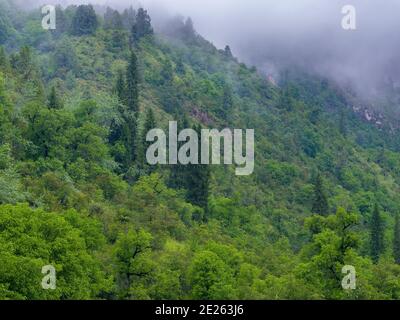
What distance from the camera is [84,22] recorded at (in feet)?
568

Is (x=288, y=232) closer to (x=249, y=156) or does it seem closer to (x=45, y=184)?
(x=249, y=156)

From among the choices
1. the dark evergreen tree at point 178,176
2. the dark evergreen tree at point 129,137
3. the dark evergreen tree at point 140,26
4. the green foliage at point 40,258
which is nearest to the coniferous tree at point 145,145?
the dark evergreen tree at point 129,137

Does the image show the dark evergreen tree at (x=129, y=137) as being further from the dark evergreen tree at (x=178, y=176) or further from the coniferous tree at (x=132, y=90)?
the dark evergreen tree at (x=178, y=176)

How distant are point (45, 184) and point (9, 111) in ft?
44.3

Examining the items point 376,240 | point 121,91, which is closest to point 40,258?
point 121,91

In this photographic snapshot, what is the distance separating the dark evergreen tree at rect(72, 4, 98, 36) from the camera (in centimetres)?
17212

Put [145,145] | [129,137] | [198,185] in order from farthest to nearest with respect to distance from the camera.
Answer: [145,145] < [129,137] < [198,185]

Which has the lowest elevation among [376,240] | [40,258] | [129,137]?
[40,258]

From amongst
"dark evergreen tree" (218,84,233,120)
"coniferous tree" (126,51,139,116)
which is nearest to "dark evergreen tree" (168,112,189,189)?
"coniferous tree" (126,51,139,116)

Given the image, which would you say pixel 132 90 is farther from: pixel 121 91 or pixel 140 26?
pixel 140 26

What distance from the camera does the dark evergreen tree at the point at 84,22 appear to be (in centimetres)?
17212

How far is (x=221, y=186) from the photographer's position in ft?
414

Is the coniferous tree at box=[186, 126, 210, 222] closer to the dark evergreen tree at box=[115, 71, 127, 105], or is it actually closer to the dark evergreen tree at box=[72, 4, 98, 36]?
the dark evergreen tree at box=[115, 71, 127, 105]

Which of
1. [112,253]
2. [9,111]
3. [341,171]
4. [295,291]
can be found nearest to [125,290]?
[112,253]
